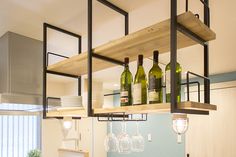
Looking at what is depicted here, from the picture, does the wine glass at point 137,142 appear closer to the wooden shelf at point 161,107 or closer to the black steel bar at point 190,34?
the wooden shelf at point 161,107

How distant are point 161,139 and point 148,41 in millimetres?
4083

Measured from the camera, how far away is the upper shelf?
115cm

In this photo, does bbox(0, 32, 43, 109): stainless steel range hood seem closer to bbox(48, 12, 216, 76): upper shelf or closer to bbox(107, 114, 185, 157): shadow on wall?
bbox(48, 12, 216, 76): upper shelf

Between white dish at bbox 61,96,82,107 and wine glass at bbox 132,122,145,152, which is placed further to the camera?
wine glass at bbox 132,122,145,152

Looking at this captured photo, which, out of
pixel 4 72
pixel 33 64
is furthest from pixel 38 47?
pixel 4 72

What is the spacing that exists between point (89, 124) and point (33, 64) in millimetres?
3421

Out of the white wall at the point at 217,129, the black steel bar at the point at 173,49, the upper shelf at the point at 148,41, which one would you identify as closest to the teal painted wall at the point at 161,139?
the white wall at the point at 217,129

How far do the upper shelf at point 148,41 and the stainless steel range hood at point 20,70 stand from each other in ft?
1.96

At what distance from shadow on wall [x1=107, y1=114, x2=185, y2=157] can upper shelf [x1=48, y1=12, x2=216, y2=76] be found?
3.53 meters

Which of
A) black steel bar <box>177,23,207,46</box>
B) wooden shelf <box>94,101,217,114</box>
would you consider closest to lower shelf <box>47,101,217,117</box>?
wooden shelf <box>94,101,217,114</box>

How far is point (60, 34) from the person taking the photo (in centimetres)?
231

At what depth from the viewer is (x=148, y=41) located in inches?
53.4

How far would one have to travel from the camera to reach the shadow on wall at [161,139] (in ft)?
16.2

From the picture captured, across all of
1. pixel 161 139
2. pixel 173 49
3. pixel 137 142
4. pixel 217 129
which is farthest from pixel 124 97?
pixel 161 139
